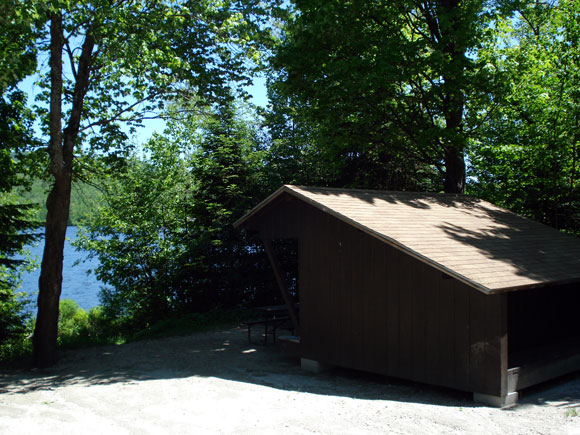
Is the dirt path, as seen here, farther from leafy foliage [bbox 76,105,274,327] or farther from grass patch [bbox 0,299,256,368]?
leafy foliage [bbox 76,105,274,327]

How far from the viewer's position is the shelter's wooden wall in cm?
768

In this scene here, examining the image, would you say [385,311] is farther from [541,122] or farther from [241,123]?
[241,123]

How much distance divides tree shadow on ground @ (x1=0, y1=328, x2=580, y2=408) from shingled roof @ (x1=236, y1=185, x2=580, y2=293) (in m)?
1.87

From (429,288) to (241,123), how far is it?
45.5 ft

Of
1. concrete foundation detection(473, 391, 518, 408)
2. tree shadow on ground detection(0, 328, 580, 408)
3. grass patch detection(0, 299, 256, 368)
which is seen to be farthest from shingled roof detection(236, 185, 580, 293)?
grass patch detection(0, 299, 256, 368)

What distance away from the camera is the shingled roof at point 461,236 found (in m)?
7.83

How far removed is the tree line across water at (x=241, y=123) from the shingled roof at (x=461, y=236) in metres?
3.79

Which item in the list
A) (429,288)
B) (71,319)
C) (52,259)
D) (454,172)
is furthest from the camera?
(71,319)

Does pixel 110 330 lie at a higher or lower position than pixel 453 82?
lower

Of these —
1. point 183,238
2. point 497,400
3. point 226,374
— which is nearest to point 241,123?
point 183,238

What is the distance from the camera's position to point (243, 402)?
7.66 metres

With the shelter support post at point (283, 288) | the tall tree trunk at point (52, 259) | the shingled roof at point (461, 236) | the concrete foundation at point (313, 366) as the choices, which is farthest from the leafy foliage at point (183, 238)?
the concrete foundation at point (313, 366)

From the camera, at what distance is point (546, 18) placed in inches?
649

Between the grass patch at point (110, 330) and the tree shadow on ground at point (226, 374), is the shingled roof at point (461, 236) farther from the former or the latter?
the grass patch at point (110, 330)
